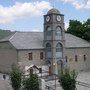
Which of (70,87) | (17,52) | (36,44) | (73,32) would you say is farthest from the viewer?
(73,32)

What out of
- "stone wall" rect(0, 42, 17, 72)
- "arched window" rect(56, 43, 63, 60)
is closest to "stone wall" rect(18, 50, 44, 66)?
"stone wall" rect(0, 42, 17, 72)

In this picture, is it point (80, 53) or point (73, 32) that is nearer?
point (80, 53)

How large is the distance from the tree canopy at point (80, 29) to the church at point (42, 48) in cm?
964

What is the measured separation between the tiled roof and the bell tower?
1.92m

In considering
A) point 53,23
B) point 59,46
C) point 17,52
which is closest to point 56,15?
point 53,23

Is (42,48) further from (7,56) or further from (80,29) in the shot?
(80,29)

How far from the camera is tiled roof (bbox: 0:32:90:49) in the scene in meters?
51.4

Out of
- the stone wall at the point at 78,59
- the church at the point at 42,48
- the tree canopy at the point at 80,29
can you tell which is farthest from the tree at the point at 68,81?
the tree canopy at the point at 80,29

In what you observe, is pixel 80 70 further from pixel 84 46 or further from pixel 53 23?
pixel 53 23

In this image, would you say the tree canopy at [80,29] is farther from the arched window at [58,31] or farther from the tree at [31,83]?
the tree at [31,83]

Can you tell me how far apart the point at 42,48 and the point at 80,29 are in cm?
1587

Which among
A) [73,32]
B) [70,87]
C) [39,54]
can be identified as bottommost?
[70,87]

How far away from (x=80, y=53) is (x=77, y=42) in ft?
8.34

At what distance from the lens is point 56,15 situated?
171 ft
